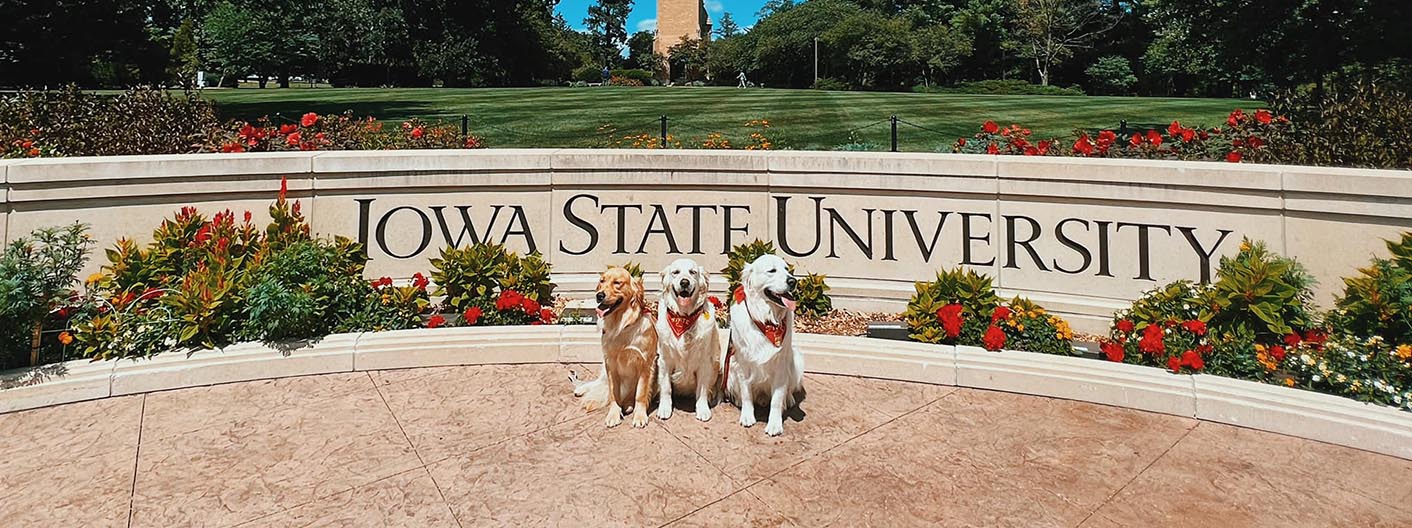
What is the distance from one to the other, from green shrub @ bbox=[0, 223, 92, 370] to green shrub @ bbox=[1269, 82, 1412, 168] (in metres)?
10.9

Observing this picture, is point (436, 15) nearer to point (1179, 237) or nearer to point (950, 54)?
point (950, 54)

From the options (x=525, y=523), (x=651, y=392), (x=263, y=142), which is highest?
(x=263, y=142)

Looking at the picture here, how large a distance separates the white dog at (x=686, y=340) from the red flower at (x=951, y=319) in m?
1.86

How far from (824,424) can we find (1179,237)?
11.9 feet

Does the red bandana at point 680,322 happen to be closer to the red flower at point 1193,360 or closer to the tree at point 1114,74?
the red flower at point 1193,360

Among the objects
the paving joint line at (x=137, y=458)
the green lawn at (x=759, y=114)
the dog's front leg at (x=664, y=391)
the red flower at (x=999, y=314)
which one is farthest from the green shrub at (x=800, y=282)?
the green lawn at (x=759, y=114)

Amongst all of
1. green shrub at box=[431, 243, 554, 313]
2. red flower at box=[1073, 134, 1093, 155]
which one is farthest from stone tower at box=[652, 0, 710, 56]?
green shrub at box=[431, 243, 554, 313]

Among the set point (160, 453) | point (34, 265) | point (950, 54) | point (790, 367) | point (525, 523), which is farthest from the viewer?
point (950, 54)

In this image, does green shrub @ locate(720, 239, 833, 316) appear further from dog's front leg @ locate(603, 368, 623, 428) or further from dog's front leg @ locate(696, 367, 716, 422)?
dog's front leg @ locate(603, 368, 623, 428)

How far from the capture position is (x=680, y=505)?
11.7 ft

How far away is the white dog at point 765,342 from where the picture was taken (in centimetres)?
407

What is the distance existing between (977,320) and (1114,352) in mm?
936

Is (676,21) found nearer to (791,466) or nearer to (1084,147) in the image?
(1084,147)

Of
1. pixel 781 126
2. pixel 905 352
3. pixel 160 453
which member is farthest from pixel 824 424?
pixel 781 126
